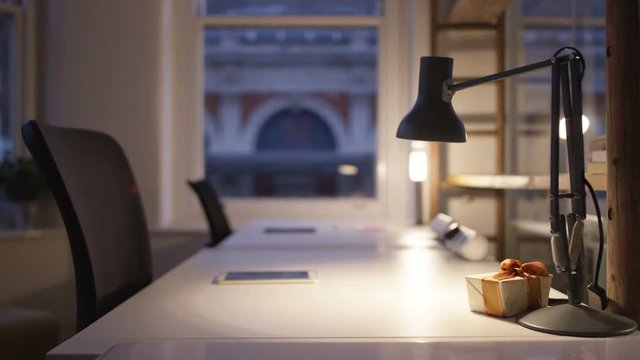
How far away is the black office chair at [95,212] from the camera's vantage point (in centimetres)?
157

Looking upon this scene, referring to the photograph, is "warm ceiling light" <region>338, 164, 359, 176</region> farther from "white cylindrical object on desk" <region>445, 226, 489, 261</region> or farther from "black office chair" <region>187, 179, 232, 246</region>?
"white cylindrical object on desk" <region>445, 226, 489, 261</region>

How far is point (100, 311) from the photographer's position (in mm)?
1621

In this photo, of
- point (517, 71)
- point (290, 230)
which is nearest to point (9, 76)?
point (290, 230)

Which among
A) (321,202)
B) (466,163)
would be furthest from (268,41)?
(466,163)

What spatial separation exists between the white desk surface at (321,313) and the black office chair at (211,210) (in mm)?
1146

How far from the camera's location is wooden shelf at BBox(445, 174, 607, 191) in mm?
1417

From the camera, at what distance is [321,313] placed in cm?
121

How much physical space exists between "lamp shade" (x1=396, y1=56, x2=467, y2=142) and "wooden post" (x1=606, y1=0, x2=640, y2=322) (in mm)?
287

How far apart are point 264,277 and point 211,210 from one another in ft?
5.49

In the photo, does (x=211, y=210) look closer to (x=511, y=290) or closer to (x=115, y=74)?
(x=115, y=74)

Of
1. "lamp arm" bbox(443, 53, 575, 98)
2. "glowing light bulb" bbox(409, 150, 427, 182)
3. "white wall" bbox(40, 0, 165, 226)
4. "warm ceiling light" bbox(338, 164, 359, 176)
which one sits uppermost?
"white wall" bbox(40, 0, 165, 226)

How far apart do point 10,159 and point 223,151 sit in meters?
1.20

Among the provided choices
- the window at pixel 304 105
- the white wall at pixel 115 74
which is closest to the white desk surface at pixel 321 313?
the white wall at pixel 115 74

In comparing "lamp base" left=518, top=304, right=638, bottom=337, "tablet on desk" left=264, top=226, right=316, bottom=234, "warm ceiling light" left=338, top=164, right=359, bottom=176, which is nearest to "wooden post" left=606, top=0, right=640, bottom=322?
"lamp base" left=518, top=304, right=638, bottom=337
